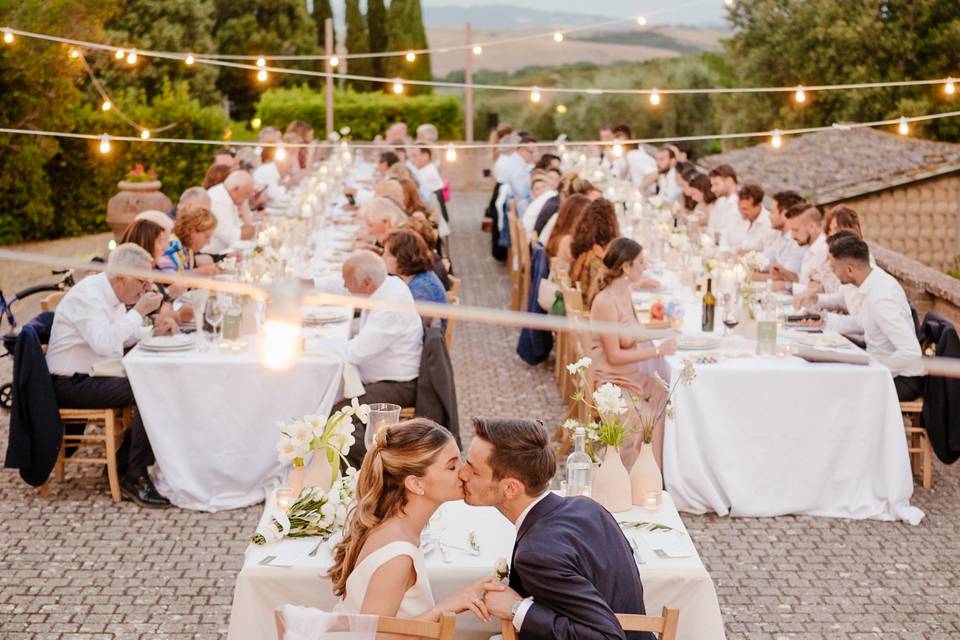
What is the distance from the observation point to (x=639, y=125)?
25.6 metres

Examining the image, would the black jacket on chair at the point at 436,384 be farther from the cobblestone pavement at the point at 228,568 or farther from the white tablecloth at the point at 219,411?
the cobblestone pavement at the point at 228,568

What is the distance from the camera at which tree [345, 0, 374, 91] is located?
89.6ft

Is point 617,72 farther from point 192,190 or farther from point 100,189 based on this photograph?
point 192,190

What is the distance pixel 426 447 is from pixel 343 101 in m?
18.0

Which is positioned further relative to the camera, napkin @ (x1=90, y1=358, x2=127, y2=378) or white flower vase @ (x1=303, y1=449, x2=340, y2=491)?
napkin @ (x1=90, y1=358, x2=127, y2=378)

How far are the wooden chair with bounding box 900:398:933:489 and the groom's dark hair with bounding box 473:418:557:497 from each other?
3.30m

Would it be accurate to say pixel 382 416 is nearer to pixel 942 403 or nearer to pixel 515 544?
pixel 515 544

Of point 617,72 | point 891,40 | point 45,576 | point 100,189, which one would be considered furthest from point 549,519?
point 617,72

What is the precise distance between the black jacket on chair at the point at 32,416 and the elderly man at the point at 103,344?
0.10m

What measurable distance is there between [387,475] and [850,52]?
55.3 feet

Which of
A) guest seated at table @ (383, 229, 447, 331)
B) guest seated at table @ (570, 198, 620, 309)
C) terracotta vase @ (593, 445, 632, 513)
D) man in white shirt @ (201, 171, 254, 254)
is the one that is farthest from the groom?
man in white shirt @ (201, 171, 254, 254)

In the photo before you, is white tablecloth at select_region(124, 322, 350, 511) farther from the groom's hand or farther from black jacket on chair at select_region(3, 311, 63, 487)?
the groom's hand

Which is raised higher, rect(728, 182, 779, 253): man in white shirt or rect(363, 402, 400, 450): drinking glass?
rect(728, 182, 779, 253): man in white shirt

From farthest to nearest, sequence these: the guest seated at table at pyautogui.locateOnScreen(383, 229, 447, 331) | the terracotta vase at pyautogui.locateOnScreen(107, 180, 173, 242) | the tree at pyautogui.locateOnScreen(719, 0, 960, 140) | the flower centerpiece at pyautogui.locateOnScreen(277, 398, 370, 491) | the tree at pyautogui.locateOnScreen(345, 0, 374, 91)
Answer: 1. the tree at pyautogui.locateOnScreen(345, 0, 374, 91)
2. the tree at pyautogui.locateOnScreen(719, 0, 960, 140)
3. the terracotta vase at pyautogui.locateOnScreen(107, 180, 173, 242)
4. the guest seated at table at pyautogui.locateOnScreen(383, 229, 447, 331)
5. the flower centerpiece at pyautogui.locateOnScreen(277, 398, 370, 491)
